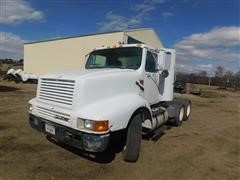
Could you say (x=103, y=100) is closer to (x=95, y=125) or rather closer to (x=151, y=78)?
(x=95, y=125)

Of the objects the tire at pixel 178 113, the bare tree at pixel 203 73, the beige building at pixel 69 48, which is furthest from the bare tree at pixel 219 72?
the tire at pixel 178 113

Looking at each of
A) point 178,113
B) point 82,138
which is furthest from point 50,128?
point 178,113

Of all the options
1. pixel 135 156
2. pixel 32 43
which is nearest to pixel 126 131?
pixel 135 156

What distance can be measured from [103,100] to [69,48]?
25.3 metres

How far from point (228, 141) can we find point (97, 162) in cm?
468

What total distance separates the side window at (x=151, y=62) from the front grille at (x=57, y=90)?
226 centimetres

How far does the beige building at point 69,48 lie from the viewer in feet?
81.0

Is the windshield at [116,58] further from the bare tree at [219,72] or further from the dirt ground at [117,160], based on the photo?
the bare tree at [219,72]

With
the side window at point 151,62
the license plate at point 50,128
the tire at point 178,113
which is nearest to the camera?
the license plate at point 50,128

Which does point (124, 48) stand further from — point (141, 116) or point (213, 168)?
point (213, 168)

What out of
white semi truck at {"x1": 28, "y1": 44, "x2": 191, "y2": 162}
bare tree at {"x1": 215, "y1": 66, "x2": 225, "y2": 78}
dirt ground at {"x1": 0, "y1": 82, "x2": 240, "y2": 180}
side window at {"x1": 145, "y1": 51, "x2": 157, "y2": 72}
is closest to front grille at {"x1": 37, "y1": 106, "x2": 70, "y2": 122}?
white semi truck at {"x1": 28, "y1": 44, "x2": 191, "y2": 162}

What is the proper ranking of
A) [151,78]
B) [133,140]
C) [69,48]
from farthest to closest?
[69,48] → [151,78] → [133,140]

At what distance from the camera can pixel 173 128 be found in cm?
916

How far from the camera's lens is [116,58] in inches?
260
